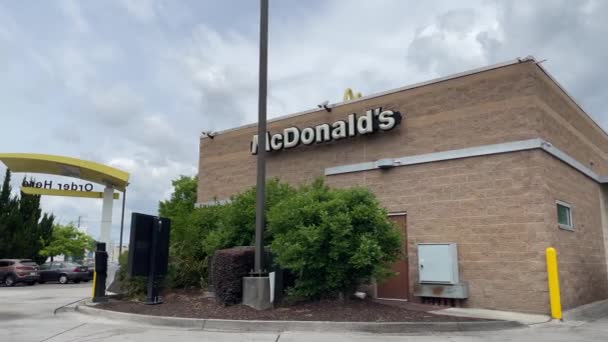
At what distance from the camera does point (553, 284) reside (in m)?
11.4

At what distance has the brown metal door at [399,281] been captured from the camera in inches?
554

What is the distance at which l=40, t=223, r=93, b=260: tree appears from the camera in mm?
47037

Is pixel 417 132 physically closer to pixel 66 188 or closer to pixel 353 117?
pixel 353 117

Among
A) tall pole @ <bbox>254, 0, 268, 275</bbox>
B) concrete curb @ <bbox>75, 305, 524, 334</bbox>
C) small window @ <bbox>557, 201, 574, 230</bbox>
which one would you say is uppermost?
tall pole @ <bbox>254, 0, 268, 275</bbox>

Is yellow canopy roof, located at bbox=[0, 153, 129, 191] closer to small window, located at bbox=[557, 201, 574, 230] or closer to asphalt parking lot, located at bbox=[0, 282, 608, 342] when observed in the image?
asphalt parking lot, located at bbox=[0, 282, 608, 342]

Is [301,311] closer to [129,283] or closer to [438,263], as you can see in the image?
[438,263]

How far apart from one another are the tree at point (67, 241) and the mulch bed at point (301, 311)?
122 ft

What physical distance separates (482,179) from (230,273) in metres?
6.93

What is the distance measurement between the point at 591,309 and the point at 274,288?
817 centimetres

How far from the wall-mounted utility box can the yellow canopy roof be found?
785 inches

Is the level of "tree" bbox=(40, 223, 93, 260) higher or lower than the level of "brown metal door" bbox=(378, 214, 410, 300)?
higher

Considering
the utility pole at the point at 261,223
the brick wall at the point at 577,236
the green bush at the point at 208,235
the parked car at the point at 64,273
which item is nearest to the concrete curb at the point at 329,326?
the utility pole at the point at 261,223

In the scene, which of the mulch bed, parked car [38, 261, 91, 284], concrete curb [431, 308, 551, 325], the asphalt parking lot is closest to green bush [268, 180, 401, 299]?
the mulch bed

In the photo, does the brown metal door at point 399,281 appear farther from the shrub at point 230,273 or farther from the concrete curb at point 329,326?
the shrub at point 230,273
